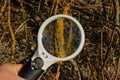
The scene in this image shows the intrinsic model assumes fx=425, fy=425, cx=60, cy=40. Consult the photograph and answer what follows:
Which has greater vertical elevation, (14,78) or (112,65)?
(14,78)

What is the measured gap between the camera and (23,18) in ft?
9.87

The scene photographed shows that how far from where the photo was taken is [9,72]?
4.25ft

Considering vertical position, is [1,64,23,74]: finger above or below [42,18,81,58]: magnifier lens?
below

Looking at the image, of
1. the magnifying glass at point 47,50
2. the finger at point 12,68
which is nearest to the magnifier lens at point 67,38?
the magnifying glass at point 47,50

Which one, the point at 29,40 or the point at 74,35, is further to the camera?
the point at 29,40

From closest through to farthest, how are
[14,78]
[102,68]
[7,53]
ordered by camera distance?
1. [14,78]
2. [102,68]
3. [7,53]

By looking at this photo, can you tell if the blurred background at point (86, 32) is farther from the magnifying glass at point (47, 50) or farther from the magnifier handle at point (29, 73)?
the magnifier handle at point (29, 73)

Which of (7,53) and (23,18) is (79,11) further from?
(7,53)

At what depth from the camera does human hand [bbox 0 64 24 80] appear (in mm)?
1261

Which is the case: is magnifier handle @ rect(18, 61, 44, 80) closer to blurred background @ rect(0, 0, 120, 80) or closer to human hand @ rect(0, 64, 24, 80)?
human hand @ rect(0, 64, 24, 80)

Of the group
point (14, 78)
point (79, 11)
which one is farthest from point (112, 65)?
point (14, 78)

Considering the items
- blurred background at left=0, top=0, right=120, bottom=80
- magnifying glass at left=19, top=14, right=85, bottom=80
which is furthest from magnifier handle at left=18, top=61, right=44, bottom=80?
blurred background at left=0, top=0, right=120, bottom=80

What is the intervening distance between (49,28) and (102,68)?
1153 millimetres

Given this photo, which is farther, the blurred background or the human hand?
the blurred background
